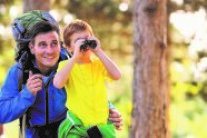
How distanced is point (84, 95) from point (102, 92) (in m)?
0.13

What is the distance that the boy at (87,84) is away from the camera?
4.30 meters

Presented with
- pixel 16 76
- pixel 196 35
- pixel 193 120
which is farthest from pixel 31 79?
pixel 193 120

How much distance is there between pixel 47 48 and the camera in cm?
461

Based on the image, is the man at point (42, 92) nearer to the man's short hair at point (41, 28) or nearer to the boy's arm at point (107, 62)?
the man's short hair at point (41, 28)

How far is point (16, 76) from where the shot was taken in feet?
15.1

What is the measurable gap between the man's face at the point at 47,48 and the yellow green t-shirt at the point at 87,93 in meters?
0.25

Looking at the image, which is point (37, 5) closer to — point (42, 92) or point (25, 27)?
point (25, 27)

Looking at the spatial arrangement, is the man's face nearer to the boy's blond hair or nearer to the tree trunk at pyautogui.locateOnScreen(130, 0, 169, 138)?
the boy's blond hair

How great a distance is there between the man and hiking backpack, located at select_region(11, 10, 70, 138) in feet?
0.09

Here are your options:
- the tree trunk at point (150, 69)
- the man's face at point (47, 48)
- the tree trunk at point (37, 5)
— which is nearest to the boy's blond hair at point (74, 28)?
the man's face at point (47, 48)

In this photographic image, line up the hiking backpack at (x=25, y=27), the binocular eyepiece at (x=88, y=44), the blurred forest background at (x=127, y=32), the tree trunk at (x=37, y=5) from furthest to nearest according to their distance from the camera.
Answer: the blurred forest background at (x=127, y=32) → the tree trunk at (x=37, y=5) → the hiking backpack at (x=25, y=27) → the binocular eyepiece at (x=88, y=44)

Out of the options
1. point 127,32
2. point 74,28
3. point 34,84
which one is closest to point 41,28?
point 74,28

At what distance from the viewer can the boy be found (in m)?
4.30

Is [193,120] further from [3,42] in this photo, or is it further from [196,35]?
[196,35]
